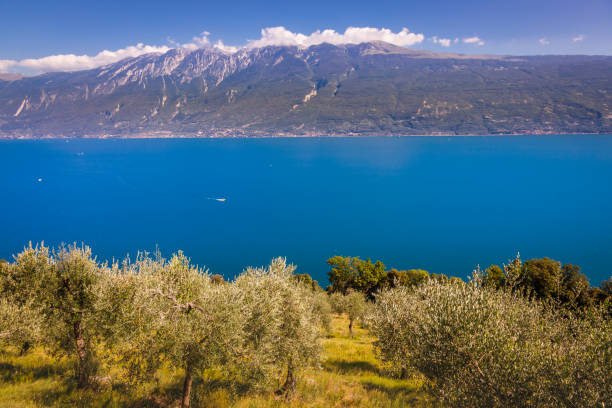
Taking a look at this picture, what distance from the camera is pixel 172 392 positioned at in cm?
1764

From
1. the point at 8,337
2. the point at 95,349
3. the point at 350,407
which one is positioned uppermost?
the point at 8,337

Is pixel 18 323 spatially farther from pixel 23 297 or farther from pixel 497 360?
pixel 497 360

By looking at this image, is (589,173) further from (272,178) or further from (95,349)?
(95,349)

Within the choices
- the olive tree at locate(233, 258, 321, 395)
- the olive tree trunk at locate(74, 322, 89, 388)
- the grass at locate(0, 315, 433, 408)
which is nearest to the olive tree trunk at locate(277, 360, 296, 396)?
the olive tree at locate(233, 258, 321, 395)

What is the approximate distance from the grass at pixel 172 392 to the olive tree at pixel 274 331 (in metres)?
1.77

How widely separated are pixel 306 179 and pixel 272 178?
22.7 m

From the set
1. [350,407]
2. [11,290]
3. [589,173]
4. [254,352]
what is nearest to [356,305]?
[350,407]

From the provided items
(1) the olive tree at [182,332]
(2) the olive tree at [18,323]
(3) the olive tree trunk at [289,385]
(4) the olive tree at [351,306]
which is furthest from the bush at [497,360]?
(4) the olive tree at [351,306]

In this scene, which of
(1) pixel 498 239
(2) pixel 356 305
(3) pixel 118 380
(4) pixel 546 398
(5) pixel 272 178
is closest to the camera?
(4) pixel 546 398

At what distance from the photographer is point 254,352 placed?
1500 cm

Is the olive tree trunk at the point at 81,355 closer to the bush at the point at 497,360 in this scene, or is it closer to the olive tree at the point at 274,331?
the olive tree at the point at 274,331

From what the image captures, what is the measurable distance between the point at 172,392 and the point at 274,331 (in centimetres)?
774

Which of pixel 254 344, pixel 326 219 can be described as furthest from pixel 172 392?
pixel 326 219

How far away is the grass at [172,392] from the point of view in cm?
1639
